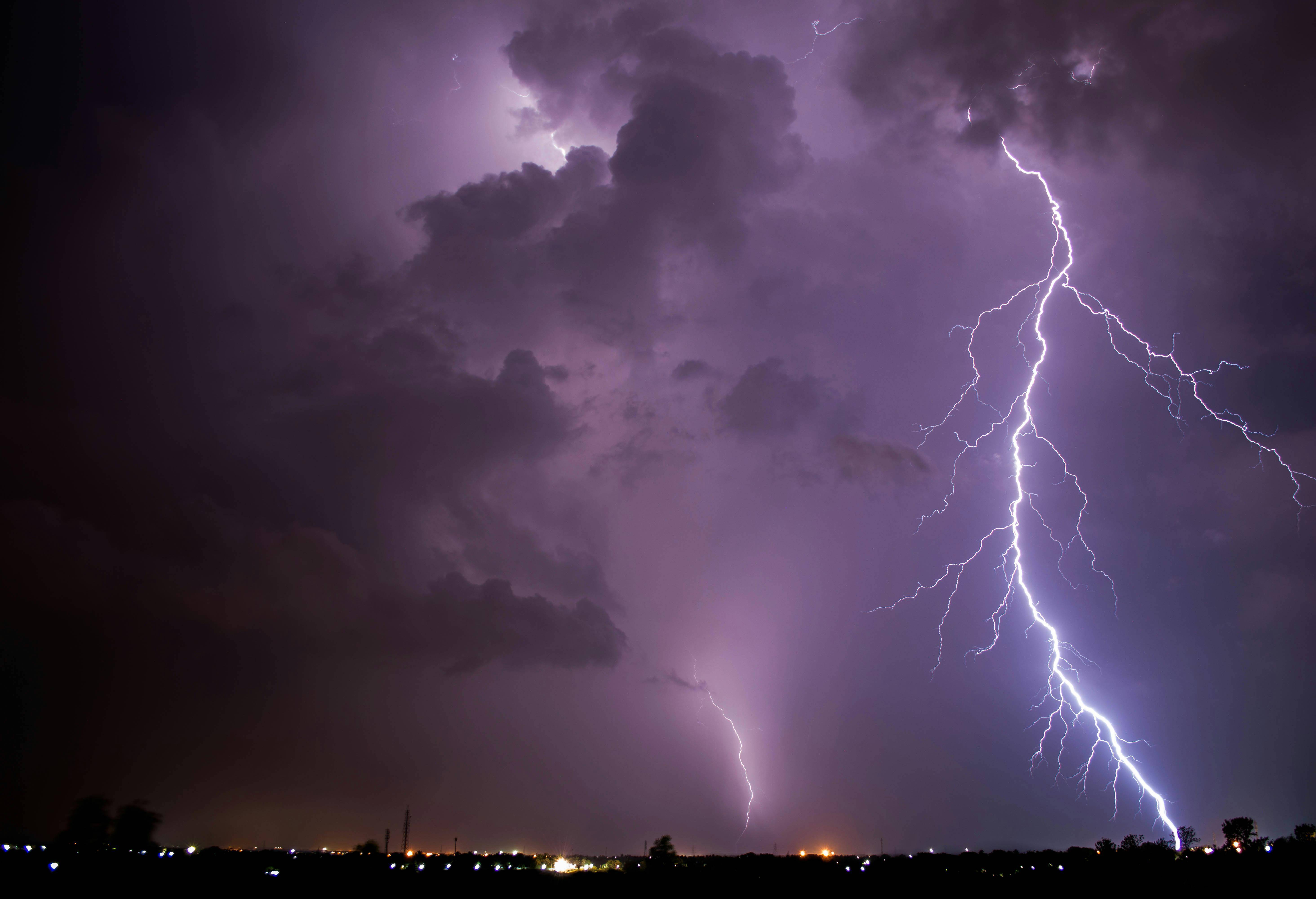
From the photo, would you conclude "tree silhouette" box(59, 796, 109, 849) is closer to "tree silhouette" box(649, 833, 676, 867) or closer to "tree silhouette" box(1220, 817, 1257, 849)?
"tree silhouette" box(649, 833, 676, 867)

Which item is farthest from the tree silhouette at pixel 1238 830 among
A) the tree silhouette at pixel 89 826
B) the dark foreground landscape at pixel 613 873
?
the tree silhouette at pixel 89 826

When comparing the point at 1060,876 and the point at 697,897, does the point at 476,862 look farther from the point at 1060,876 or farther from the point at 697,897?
the point at 1060,876

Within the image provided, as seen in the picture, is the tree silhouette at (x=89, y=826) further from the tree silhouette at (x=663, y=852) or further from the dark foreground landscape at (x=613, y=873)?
the tree silhouette at (x=663, y=852)

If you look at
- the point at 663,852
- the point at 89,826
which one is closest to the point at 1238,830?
the point at 663,852

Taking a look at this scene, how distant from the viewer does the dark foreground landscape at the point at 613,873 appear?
62.5 feet

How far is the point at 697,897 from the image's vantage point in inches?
868

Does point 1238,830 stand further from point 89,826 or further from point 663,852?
point 89,826

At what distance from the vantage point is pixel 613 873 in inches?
1047

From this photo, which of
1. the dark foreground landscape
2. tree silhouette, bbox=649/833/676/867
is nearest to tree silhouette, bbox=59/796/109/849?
the dark foreground landscape

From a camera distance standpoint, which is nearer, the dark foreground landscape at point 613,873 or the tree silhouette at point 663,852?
the dark foreground landscape at point 613,873

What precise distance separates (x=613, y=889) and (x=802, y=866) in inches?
536

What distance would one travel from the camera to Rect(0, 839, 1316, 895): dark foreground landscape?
62.5 feet

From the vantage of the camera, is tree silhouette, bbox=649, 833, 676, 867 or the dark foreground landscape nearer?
the dark foreground landscape

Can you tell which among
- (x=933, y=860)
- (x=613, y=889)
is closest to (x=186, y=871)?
(x=613, y=889)
